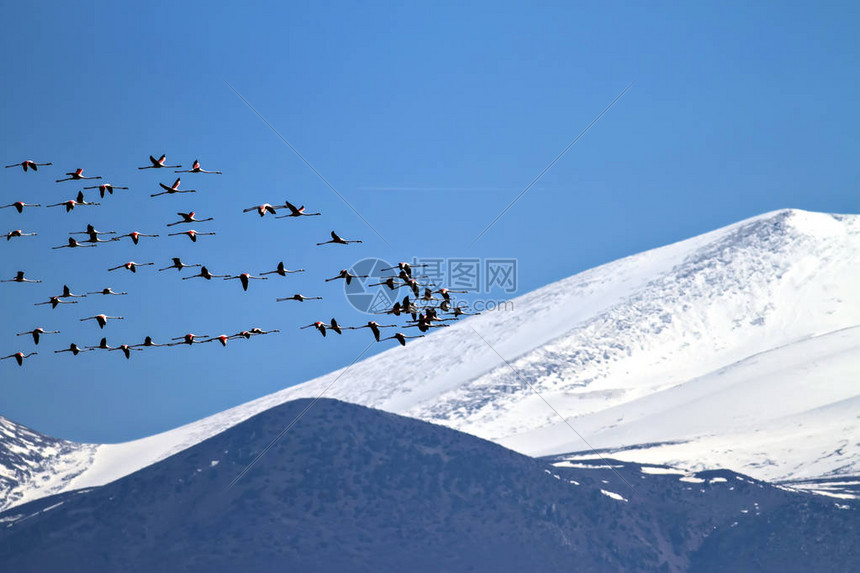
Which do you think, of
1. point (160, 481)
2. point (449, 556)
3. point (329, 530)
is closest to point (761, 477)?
point (449, 556)

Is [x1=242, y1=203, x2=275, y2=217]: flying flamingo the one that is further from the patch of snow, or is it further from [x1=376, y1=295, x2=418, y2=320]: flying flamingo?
the patch of snow

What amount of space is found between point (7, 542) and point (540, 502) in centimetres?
7996

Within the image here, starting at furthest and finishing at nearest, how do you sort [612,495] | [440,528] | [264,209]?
[612,495] < [440,528] < [264,209]

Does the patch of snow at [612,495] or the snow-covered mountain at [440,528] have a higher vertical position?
the patch of snow at [612,495]

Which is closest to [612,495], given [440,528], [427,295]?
[440,528]

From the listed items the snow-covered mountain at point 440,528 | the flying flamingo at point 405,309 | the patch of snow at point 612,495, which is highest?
the patch of snow at point 612,495

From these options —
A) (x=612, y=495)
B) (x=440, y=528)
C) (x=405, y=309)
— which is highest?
(x=612, y=495)

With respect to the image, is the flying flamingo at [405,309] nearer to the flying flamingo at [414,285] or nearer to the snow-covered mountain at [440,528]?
the flying flamingo at [414,285]

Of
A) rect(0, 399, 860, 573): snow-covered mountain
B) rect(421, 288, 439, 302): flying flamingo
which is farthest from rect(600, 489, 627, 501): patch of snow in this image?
rect(421, 288, 439, 302): flying flamingo

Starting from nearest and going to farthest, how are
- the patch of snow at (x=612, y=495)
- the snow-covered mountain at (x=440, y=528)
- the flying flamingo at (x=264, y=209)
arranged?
the flying flamingo at (x=264, y=209) < the snow-covered mountain at (x=440, y=528) < the patch of snow at (x=612, y=495)

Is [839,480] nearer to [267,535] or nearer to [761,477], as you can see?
[761,477]

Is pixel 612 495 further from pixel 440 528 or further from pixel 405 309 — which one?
pixel 405 309

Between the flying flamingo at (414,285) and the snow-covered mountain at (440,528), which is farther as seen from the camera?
the snow-covered mountain at (440,528)

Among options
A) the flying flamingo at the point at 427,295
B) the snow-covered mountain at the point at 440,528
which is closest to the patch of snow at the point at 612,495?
the snow-covered mountain at the point at 440,528
